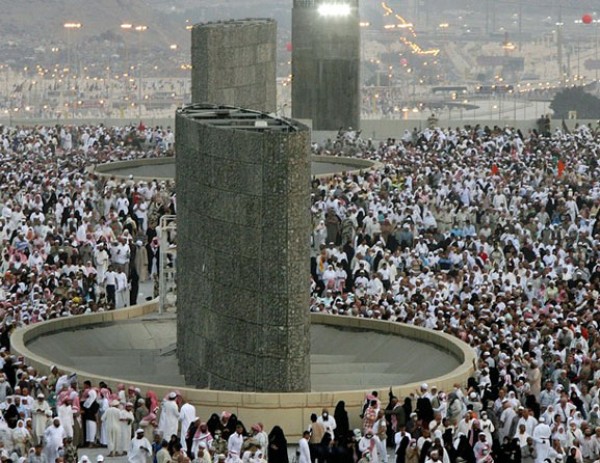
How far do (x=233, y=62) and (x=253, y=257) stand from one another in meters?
20.8

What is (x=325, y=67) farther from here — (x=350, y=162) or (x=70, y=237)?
(x=70, y=237)

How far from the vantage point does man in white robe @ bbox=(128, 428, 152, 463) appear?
25.8 m

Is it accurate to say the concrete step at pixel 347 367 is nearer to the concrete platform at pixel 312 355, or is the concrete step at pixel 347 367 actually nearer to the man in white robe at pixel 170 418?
the concrete platform at pixel 312 355

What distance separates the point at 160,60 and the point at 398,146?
12108cm

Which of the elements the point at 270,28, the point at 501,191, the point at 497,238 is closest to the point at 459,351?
the point at 497,238

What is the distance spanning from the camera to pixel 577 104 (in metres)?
106

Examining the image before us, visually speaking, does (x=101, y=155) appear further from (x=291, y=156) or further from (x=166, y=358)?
(x=291, y=156)

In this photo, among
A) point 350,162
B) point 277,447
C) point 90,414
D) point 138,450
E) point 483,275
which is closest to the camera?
point 138,450

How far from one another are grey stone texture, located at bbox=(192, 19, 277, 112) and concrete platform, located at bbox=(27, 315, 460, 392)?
14025mm

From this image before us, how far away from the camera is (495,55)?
198625mm

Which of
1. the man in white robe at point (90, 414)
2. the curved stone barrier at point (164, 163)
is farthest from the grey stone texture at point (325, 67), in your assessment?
the man in white robe at point (90, 414)

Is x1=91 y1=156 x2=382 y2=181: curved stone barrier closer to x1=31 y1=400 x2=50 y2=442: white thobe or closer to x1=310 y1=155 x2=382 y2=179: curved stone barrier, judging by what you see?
x1=310 y1=155 x2=382 y2=179: curved stone barrier

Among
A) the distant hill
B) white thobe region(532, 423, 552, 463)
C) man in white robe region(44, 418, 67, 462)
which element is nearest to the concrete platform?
white thobe region(532, 423, 552, 463)

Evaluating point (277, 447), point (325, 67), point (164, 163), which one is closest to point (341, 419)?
point (277, 447)
